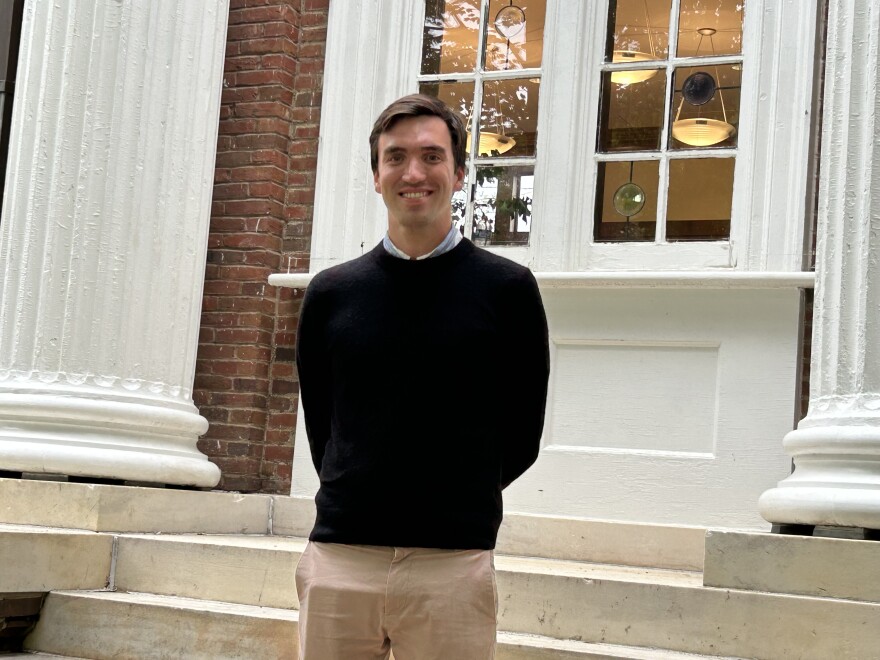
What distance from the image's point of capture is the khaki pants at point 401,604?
2.29m

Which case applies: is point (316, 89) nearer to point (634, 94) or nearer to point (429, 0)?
point (429, 0)

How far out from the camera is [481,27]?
5633 mm

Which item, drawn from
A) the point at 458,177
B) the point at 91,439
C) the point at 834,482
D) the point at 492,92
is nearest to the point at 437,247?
the point at 458,177

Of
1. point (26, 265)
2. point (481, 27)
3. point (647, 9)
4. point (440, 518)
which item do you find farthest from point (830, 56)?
point (26, 265)

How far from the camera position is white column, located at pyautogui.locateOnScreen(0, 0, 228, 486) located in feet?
15.6

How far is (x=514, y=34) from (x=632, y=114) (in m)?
0.74

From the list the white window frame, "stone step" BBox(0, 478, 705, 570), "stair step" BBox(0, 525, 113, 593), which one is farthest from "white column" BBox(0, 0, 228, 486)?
the white window frame

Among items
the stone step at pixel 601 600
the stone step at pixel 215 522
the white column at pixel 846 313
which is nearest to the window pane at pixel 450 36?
the white column at pixel 846 313

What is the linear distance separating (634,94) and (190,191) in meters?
2.04

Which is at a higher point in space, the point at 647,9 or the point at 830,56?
the point at 647,9

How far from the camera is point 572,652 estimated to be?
342 cm

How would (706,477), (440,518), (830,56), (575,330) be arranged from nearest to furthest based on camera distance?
(440,518), (830,56), (706,477), (575,330)

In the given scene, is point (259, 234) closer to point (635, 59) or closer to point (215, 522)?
point (215, 522)

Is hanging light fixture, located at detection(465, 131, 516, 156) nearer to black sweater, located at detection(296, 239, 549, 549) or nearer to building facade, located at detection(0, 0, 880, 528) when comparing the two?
building facade, located at detection(0, 0, 880, 528)
